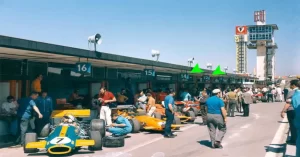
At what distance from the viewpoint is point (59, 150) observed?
8.63 m

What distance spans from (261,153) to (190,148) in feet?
6.27

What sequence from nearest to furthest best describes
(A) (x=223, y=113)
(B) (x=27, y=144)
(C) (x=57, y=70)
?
(B) (x=27, y=144) → (A) (x=223, y=113) → (C) (x=57, y=70)

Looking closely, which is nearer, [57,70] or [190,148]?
[190,148]

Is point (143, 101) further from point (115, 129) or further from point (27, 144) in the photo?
point (27, 144)

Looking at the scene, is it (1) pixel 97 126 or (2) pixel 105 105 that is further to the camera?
(2) pixel 105 105

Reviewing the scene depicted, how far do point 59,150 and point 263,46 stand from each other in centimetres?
11665

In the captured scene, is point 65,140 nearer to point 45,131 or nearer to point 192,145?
point 45,131

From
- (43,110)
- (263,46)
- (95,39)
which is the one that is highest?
(263,46)

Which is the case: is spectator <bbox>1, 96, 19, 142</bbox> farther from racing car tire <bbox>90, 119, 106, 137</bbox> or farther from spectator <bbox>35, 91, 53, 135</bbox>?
racing car tire <bbox>90, 119, 106, 137</bbox>

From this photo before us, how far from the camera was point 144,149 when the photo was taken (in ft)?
31.2

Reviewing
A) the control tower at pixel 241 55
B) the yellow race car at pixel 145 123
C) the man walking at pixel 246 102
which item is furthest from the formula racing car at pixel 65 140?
the control tower at pixel 241 55

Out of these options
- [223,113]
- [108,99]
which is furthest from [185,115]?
[223,113]

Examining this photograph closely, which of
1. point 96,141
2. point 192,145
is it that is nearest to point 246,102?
point 192,145

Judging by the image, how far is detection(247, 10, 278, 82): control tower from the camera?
113000mm
